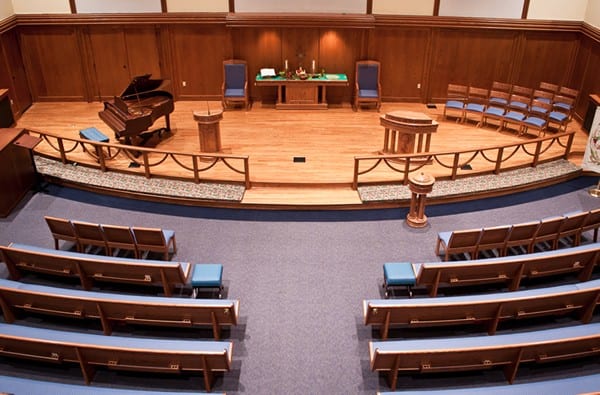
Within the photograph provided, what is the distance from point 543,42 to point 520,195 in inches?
185

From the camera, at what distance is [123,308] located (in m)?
5.62

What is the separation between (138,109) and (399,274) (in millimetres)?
6145

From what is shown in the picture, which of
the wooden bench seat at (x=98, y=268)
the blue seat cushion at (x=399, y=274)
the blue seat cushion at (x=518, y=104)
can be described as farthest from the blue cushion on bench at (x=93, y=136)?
the blue seat cushion at (x=518, y=104)

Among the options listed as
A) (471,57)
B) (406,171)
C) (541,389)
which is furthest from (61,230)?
(471,57)

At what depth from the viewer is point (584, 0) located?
11.6 meters

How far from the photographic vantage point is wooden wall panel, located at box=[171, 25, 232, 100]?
1227 cm

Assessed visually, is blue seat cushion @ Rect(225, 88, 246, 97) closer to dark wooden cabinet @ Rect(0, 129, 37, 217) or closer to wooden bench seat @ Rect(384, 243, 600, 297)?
dark wooden cabinet @ Rect(0, 129, 37, 217)

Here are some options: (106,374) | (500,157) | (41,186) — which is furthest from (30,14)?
(500,157)

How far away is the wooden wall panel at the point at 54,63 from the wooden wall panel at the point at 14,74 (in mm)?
189

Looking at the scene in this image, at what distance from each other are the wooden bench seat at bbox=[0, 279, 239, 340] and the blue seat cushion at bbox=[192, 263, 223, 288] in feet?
1.31

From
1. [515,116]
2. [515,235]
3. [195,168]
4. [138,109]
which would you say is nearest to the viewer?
[515,235]

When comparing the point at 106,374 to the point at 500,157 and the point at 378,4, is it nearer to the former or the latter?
→ the point at 500,157

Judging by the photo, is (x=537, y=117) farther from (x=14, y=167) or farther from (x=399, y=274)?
(x=14, y=167)

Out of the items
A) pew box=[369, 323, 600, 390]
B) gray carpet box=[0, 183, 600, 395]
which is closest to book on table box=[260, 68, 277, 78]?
gray carpet box=[0, 183, 600, 395]
